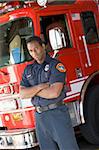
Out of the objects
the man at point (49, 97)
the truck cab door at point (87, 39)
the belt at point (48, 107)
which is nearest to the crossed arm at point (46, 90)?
the man at point (49, 97)

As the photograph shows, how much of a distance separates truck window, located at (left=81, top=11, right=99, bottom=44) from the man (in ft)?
8.65

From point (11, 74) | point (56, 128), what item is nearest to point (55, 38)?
point (11, 74)

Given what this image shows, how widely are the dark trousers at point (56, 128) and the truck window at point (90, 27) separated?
8.96ft

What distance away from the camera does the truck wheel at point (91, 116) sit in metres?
6.13

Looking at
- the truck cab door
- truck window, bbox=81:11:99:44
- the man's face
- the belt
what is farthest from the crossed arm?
truck window, bbox=81:11:99:44

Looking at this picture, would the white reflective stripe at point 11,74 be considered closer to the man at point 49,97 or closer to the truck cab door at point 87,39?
the truck cab door at point 87,39

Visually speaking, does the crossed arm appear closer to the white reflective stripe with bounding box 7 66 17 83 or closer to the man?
the man

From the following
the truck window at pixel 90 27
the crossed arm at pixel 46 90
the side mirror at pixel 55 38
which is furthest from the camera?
the truck window at pixel 90 27

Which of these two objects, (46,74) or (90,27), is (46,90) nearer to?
(46,74)

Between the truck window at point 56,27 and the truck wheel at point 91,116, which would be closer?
the truck window at point 56,27

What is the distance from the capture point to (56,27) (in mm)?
5816

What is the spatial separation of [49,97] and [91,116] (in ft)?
8.07

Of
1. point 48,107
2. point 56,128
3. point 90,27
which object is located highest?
point 90,27

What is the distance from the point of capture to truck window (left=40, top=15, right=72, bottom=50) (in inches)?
222
